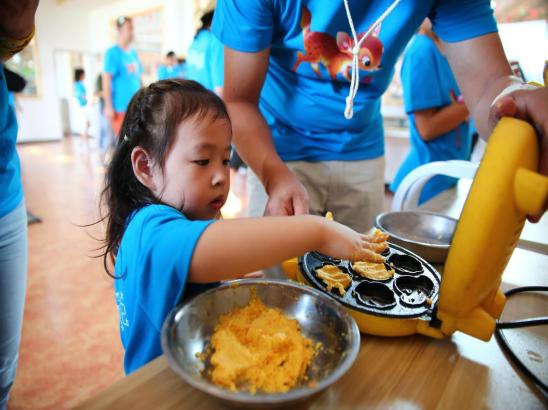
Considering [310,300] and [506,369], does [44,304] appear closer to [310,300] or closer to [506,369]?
[310,300]

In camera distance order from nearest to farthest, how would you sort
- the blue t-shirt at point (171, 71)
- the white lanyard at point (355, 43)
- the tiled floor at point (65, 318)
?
the white lanyard at point (355, 43) → the tiled floor at point (65, 318) → the blue t-shirt at point (171, 71)

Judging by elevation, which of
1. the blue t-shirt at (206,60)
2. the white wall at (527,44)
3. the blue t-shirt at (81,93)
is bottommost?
the blue t-shirt at (81,93)

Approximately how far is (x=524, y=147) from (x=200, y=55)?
2.27m

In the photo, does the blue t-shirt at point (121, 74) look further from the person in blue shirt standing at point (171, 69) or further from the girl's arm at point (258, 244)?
the girl's arm at point (258, 244)

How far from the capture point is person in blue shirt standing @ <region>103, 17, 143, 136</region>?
3.63 m

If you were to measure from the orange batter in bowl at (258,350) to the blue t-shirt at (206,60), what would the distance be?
1.67 m

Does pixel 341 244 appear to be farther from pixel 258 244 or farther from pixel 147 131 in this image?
pixel 147 131

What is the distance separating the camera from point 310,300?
583 mm

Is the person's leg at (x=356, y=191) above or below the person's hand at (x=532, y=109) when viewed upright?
below

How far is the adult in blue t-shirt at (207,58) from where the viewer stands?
1.97 metres

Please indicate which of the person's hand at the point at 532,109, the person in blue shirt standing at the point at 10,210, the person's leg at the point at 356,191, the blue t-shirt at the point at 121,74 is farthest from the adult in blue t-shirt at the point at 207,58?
the person's hand at the point at 532,109

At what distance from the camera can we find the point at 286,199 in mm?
781

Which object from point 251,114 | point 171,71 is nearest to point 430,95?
point 251,114

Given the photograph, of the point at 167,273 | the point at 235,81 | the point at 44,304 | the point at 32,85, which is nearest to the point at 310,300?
the point at 167,273
